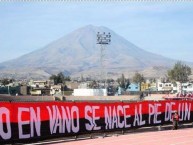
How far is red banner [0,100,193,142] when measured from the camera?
1919cm

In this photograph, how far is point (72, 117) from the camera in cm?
2223

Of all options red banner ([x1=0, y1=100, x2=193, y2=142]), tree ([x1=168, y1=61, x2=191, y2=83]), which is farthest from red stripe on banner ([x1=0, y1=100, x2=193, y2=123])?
tree ([x1=168, y1=61, x2=191, y2=83])

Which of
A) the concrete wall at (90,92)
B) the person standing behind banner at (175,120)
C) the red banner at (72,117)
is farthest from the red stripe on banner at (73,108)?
the concrete wall at (90,92)

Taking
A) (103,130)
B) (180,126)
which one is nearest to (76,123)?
(103,130)

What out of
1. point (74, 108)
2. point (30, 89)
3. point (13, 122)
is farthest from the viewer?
point (30, 89)

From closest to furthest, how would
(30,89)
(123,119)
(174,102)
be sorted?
(123,119)
(174,102)
(30,89)

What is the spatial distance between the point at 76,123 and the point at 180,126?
10.9 metres

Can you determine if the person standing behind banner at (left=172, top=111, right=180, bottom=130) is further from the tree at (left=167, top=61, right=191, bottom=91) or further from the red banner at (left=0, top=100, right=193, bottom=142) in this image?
the tree at (left=167, top=61, right=191, bottom=91)

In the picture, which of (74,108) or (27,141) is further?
(74,108)

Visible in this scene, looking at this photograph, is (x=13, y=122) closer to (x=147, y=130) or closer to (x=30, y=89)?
(x=147, y=130)

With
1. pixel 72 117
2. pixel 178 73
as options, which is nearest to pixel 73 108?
pixel 72 117

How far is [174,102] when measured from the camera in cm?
3033

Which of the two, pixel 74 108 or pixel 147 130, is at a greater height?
pixel 74 108

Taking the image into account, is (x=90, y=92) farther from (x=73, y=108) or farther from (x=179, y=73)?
(x=73, y=108)
